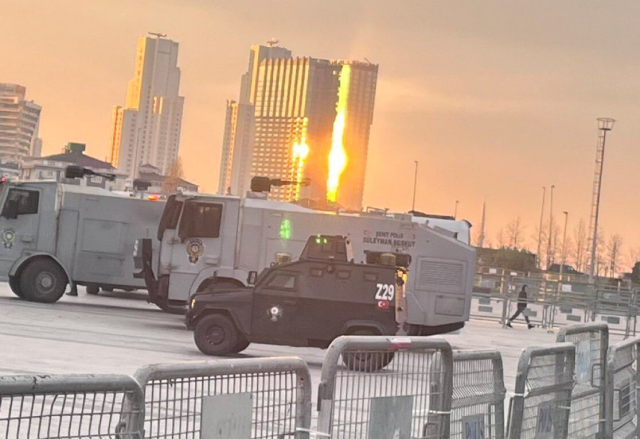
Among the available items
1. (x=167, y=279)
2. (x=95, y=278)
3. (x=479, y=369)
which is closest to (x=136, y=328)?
(x=167, y=279)

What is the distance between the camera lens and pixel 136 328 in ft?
91.6

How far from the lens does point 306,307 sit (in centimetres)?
2134

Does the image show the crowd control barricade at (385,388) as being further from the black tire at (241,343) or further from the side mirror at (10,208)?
the side mirror at (10,208)

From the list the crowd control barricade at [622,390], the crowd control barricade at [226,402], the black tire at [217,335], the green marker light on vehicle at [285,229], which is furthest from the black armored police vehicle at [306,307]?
the crowd control barricade at [226,402]

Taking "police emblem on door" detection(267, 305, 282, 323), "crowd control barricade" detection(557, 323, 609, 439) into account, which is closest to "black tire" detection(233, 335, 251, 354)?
"police emblem on door" detection(267, 305, 282, 323)

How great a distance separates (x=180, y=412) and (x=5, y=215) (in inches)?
1107

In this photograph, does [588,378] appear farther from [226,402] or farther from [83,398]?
[83,398]

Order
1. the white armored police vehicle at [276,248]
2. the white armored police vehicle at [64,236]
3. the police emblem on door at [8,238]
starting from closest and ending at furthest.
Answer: the white armored police vehicle at [276,248], the police emblem on door at [8,238], the white armored police vehicle at [64,236]

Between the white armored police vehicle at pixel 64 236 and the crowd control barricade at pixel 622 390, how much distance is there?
2145 cm

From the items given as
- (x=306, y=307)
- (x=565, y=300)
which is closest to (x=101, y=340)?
(x=306, y=307)

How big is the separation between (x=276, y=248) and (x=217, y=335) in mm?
7823

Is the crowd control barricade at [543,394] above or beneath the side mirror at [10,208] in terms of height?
beneath

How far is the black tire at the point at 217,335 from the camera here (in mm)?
21484

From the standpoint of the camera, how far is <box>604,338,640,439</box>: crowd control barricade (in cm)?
1070
